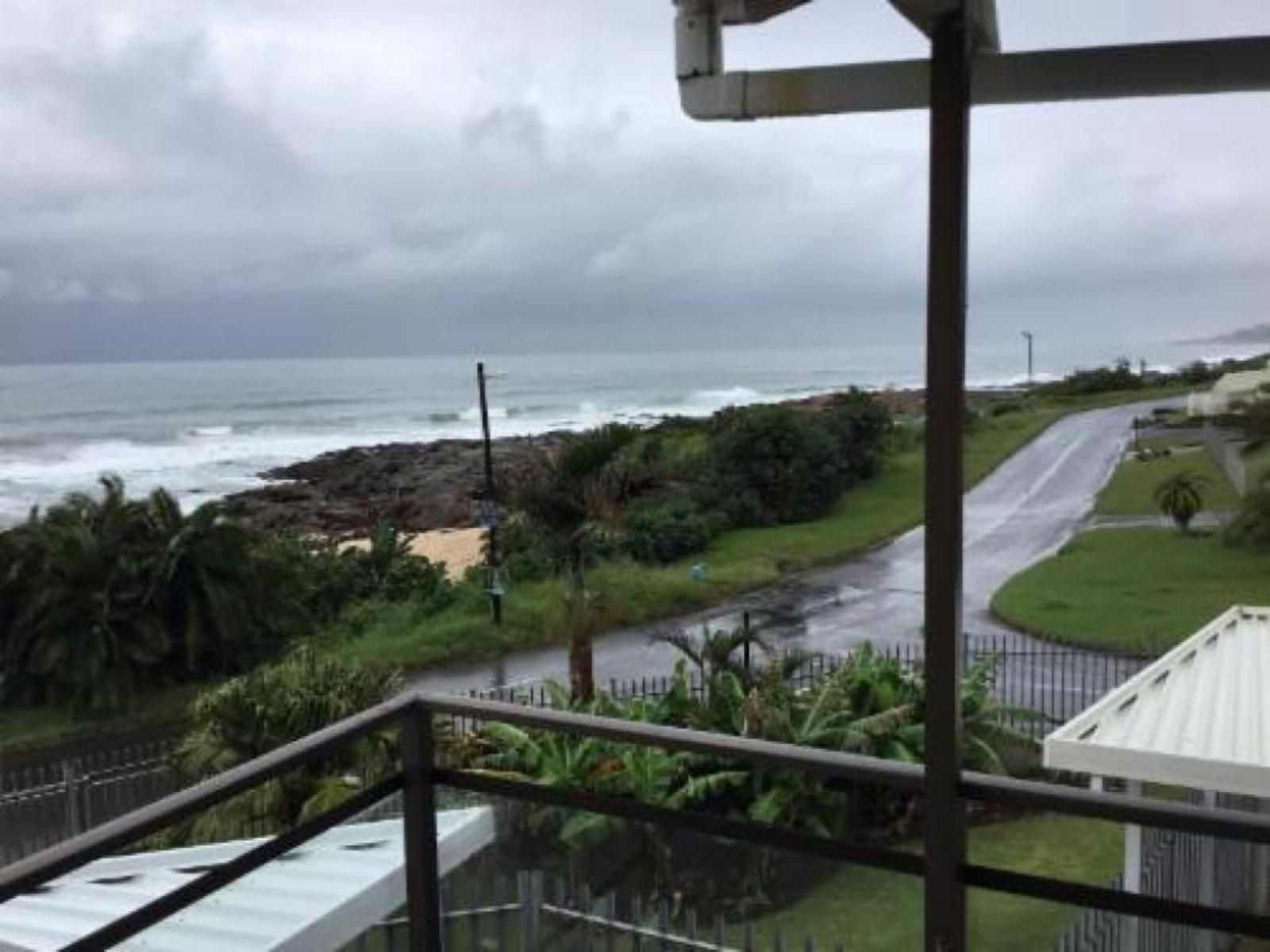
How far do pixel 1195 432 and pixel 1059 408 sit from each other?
15179 millimetres

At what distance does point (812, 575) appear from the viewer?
755 inches

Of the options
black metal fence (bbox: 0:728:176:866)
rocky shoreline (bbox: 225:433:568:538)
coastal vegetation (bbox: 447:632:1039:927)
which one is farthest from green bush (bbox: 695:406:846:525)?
black metal fence (bbox: 0:728:176:866)

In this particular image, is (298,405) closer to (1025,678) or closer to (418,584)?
(418,584)

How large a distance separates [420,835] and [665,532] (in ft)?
62.0

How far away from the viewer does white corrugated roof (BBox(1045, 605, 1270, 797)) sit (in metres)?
3.55

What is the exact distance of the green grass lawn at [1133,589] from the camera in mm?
13648

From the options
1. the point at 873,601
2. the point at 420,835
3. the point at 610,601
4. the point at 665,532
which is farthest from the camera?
the point at 665,532

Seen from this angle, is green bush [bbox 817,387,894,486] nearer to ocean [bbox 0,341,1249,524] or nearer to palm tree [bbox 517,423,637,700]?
ocean [bbox 0,341,1249,524]

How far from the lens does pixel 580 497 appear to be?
35.1 feet

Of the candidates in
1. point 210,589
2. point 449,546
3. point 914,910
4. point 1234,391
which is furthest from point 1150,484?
point 914,910

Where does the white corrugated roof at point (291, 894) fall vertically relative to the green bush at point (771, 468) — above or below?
above

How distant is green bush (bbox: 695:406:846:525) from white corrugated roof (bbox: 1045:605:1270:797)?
60.2 feet

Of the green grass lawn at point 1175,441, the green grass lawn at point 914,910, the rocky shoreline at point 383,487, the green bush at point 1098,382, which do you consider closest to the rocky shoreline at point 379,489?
the rocky shoreline at point 383,487

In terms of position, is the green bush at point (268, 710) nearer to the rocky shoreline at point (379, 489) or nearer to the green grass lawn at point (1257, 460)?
the green grass lawn at point (1257, 460)
